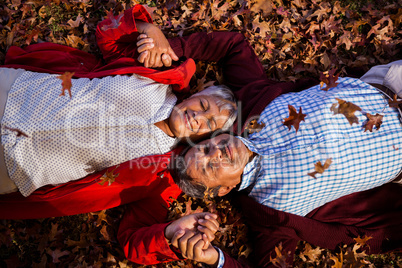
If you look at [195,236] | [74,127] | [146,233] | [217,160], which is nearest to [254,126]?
[217,160]

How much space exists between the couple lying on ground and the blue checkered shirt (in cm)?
1

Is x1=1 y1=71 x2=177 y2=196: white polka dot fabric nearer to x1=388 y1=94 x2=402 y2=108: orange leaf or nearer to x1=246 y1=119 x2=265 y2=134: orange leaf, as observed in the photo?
x1=246 y1=119 x2=265 y2=134: orange leaf

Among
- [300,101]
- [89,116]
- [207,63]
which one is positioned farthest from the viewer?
[207,63]

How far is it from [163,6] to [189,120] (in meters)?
2.17

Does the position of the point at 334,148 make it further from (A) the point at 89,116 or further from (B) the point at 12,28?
(B) the point at 12,28

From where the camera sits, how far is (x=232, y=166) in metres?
3.33

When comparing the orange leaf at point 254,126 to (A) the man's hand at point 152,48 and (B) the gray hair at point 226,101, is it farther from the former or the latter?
(A) the man's hand at point 152,48

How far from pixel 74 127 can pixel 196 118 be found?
4.65 feet

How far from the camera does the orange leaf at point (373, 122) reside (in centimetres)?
345

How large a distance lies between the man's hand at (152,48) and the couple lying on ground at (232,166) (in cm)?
1

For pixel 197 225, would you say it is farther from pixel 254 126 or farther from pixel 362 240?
pixel 362 240

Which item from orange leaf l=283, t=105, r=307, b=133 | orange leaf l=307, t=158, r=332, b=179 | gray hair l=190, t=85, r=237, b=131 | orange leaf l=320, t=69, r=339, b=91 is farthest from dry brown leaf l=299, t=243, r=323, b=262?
orange leaf l=320, t=69, r=339, b=91

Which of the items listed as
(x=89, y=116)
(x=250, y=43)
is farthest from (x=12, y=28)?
(x=250, y=43)

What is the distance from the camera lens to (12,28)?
418 centimetres
